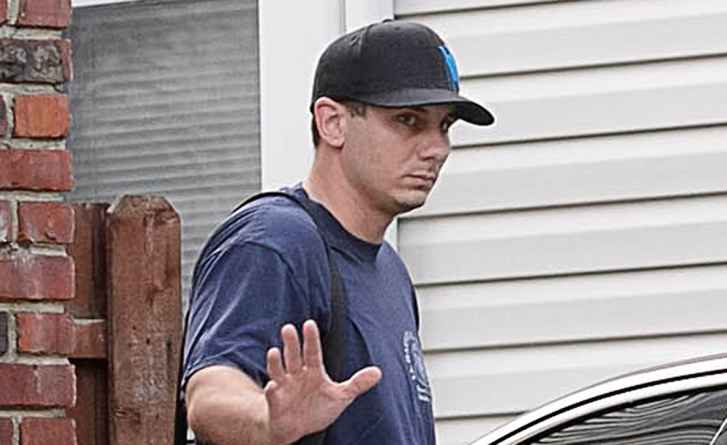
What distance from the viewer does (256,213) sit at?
4.23m

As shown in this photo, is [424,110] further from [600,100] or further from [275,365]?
[600,100]

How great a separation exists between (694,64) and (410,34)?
2464 millimetres

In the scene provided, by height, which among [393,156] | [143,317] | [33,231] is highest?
[393,156]

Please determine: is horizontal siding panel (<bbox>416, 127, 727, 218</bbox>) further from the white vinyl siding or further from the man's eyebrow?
the man's eyebrow

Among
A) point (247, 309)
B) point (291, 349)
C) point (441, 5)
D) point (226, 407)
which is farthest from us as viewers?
point (441, 5)

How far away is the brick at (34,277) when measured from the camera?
5.47 meters

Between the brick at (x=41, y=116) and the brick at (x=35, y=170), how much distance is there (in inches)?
1.7

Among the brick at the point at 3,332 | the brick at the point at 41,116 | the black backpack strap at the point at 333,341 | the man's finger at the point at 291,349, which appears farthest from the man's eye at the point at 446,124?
the brick at the point at 3,332

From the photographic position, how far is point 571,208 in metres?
6.85

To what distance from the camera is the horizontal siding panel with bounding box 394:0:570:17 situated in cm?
691

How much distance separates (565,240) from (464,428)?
0.58 m

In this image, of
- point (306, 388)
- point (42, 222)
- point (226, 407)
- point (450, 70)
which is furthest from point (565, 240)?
point (306, 388)

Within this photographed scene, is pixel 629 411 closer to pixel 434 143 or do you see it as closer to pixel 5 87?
pixel 434 143

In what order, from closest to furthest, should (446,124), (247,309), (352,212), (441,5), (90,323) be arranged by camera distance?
(247,309)
(352,212)
(446,124)
(90,323)
(441,5)
